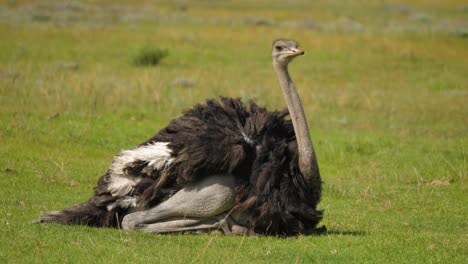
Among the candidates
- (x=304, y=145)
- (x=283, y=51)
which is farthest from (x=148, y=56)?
(x=304, y=145)

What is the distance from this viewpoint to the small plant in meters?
25.9

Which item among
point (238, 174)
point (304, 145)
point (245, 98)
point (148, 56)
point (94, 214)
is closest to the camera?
point (304, 145)

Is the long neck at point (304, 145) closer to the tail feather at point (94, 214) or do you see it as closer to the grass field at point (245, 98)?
the grass field at point (245, 98)

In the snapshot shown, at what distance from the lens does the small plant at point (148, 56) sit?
84.9 feet

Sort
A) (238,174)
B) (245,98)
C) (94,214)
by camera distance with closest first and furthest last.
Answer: (238,174)
(94,214)
(245,98)

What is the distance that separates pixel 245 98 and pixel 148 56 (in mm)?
7249

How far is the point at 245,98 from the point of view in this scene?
19.5m

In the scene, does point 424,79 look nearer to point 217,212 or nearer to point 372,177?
point 372,177

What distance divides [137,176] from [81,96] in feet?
31.2

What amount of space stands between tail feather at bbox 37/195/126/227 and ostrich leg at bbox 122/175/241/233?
0.13 metres

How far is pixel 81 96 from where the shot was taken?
61.5 feet

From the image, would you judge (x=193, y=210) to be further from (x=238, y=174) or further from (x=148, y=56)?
(x=148, y=56)

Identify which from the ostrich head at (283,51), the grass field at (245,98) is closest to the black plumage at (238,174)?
the grass field at (245,98)

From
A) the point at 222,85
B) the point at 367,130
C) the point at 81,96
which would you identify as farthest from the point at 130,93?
the point at 367,130
